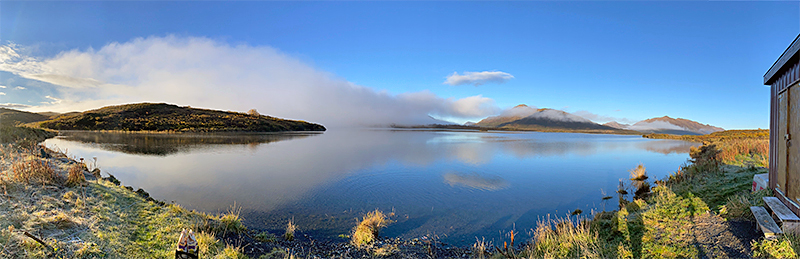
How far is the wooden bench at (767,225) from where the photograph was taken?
12.8 feet

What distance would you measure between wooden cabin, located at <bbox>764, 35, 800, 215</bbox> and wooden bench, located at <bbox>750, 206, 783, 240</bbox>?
1.71ft

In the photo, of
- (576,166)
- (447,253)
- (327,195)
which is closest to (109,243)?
(447,253)

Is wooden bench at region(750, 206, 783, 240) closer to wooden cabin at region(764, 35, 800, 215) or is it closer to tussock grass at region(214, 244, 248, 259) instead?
wooden cabin at region(764, 35, 800, 215)

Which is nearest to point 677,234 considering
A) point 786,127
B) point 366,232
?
point 786,127

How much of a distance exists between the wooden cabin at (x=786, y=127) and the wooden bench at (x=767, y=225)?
1.71ft

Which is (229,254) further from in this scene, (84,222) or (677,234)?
(677,234)

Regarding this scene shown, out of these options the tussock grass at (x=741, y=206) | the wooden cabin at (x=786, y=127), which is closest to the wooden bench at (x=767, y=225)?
the tussock grass at (x=741, y=206)

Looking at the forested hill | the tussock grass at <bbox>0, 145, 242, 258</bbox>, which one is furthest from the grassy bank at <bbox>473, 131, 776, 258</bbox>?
the forested hill

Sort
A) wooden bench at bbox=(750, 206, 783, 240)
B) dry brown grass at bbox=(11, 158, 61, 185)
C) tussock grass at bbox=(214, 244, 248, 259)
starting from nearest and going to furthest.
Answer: wooden bench at bbox=(750, 206, 783, 240) → tussock grass at bbox=(214, 244, 248, 259) → dry brown grass at bbox=(11, 158, 61, 185)

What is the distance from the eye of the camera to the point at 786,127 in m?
4.99

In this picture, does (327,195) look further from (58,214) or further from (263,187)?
(58,214)

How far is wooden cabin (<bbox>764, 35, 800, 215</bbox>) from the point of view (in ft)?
14.7

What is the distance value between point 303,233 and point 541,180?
11143 millimetres

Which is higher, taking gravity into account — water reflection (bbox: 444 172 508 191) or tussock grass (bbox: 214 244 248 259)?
tussock grass (bbox: 214 244 248 259)
